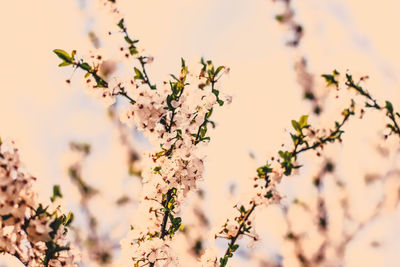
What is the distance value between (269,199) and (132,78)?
1371 mm

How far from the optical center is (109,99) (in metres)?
2.69

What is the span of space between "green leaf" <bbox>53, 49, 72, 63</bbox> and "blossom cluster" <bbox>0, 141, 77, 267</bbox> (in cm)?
82

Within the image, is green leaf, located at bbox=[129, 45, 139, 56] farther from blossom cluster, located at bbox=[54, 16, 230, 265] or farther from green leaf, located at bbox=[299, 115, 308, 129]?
green leaf, located at bbox=[299, 115, 308, 129]

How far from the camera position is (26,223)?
1984 millimetres

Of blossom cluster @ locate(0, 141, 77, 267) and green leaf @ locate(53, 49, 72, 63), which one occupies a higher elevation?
green leaf @ locate(53, 49, 72, 63)

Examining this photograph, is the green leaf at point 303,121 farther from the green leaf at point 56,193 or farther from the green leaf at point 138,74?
the green leaf at point 56,193

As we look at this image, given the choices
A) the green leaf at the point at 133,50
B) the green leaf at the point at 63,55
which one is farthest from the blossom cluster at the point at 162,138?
the green leaf at the point at 133,50

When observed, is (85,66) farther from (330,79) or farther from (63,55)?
(330,79)

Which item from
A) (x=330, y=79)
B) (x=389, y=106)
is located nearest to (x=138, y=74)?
(x=330, y=79)

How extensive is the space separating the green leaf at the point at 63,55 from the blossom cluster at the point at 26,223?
2.70 ft

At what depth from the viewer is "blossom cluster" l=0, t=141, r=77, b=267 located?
1883 millimetres

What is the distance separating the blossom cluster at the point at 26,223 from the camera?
188cm

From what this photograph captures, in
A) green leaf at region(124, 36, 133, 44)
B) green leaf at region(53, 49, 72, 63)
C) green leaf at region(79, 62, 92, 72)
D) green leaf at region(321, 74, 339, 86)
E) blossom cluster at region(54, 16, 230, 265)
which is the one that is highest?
green leaf at region(321, 74, 339, 86)

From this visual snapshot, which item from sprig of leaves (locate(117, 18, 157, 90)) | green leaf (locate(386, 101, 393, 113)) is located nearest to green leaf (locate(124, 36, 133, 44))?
sprig of leaves (locate(117, 18, 157, 90))
